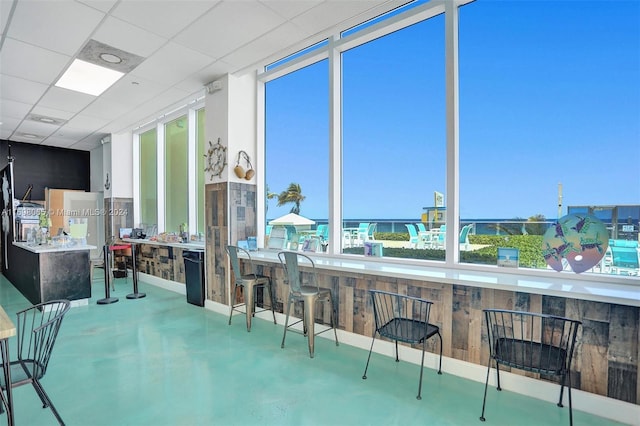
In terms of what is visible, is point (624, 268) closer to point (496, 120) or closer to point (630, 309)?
point (630, 309)

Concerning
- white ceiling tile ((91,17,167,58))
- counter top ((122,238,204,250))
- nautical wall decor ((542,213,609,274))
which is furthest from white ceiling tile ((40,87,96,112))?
nautical wall decor ((542,213,609,274))

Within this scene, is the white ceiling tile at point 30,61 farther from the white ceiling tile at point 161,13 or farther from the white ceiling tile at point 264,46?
the white ceiling tile at point 264,46

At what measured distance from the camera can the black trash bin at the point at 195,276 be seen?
480cm

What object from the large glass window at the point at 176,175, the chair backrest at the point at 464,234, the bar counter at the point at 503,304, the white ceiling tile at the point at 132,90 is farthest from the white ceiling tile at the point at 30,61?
the chair backrest at the point at 464,234

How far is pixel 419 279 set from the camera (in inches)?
105

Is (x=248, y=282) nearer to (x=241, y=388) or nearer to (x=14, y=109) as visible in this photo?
(x=241, y=388)

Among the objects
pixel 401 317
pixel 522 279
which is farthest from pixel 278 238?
pixel 522 279

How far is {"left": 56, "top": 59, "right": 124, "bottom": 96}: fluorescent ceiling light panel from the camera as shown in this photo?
4098mm

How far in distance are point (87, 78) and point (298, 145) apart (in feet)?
9.60

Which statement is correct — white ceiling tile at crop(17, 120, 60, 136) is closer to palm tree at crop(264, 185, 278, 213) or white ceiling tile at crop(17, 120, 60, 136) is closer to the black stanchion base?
the black stanchion base

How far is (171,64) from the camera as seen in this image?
13.3 feet

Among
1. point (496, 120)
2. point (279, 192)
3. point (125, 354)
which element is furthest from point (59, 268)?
point (496, 120)

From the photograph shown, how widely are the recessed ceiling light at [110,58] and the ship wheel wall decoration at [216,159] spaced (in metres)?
1.41

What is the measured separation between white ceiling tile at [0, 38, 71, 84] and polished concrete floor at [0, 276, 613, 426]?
3126 mm
